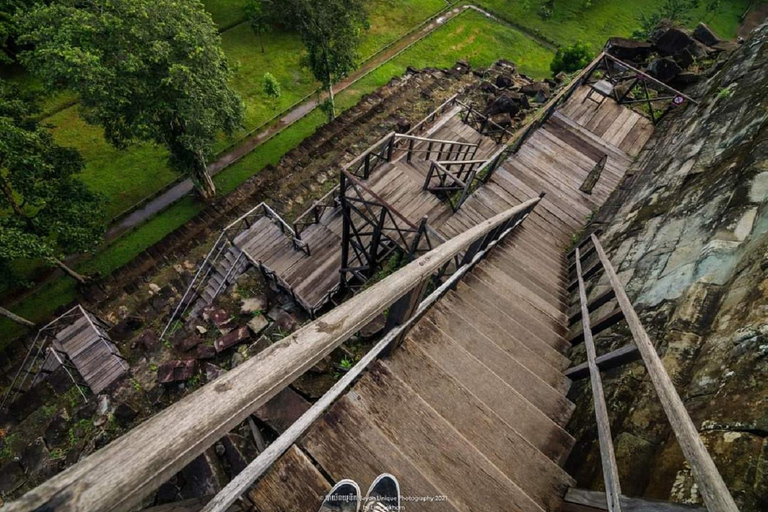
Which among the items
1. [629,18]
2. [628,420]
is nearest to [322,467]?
[628,420]

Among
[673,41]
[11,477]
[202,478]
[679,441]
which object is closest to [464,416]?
[679,441]

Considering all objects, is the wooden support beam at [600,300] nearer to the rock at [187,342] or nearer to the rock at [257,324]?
the rock at [257,324]

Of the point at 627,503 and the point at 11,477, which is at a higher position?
the point at 627,503

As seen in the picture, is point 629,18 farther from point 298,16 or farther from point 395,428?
point 395,428

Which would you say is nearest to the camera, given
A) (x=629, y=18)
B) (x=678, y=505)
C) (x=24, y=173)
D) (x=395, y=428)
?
(x=678, y=505)

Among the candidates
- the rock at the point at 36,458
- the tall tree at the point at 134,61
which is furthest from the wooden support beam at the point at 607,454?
the tall tree at the point at 134,61

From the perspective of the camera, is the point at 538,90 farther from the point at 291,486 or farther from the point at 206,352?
the point at 291,486
